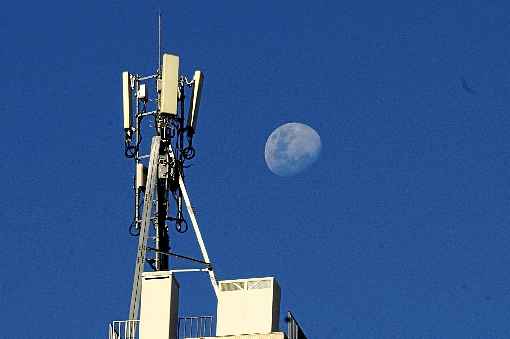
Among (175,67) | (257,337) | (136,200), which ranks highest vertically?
(175,67)

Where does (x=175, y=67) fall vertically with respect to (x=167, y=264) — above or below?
above

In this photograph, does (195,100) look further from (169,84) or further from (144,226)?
(144,226)

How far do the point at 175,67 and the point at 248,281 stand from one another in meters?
22.1

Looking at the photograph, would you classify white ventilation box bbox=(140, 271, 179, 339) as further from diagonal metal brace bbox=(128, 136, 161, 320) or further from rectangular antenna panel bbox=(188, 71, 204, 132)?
rectangular antenna panel bbox=(188, 71, 204, 132)

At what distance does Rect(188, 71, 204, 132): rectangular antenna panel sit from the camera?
12525cm

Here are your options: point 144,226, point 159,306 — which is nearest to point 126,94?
point 144,226

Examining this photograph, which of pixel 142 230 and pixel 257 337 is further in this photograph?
pixel 142 230

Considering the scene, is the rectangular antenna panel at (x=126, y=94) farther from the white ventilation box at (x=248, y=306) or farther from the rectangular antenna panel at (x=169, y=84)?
the white ventilation box at (x=248, y=306)

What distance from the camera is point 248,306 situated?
10538 cm

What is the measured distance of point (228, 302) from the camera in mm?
105625

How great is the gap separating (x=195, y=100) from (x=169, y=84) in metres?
2.49

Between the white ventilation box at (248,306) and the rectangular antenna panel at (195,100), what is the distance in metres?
21.0

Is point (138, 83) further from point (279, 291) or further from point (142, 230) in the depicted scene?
point (279, 291)

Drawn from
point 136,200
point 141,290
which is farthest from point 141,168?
point 141,290
